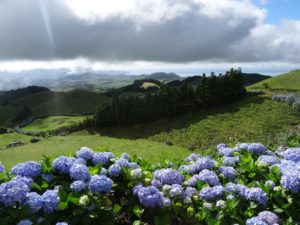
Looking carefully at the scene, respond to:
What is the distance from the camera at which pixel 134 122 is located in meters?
67.8

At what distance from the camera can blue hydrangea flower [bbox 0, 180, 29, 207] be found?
15.7ft

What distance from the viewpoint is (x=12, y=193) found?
4.80 m

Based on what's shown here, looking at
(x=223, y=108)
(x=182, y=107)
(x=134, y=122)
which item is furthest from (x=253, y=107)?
(x=134, y=122)

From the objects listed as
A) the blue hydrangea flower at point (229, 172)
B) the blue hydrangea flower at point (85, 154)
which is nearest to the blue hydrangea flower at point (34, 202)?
the blue hydrangea flower at point (85, 154)

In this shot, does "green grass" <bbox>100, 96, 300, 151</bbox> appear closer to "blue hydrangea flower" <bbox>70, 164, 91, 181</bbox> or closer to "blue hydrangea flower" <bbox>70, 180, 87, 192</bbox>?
"blue hydrangea flower" <bbox>70, 164, 91, 181</bbox>

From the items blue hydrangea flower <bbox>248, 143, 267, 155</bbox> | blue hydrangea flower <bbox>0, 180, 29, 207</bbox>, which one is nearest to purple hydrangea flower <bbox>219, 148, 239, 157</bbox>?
blue hydrangea flower <bbox>248, 143, 267, 155</bbox>

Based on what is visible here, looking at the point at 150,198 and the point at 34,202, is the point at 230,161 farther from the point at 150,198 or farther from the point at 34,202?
the point at 34,202

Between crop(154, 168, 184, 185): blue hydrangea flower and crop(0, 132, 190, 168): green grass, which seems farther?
crop(0, 132, 190, 168): green grass

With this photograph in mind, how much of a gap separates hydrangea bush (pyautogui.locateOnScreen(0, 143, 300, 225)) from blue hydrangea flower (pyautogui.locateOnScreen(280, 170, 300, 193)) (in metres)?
0.02

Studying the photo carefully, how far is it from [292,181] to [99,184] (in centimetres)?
349

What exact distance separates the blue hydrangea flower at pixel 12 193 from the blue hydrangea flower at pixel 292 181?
4541 mm

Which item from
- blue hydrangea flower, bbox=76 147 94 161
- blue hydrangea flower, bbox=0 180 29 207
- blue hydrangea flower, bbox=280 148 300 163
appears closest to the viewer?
blue hydrangea flower, bbox=0 180 29 207

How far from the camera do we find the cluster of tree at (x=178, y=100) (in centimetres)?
6625

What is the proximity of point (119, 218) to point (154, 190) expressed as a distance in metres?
0.92
